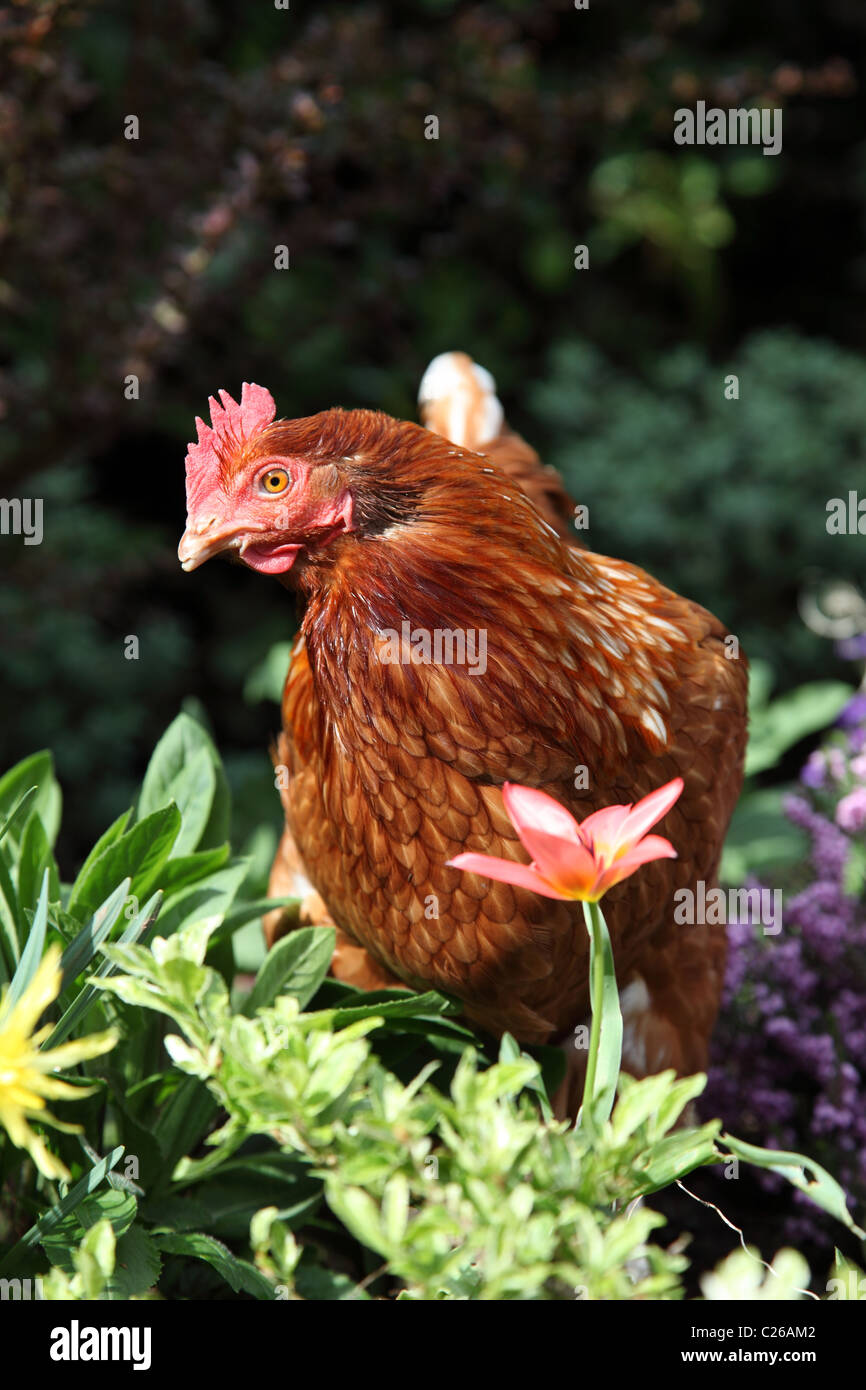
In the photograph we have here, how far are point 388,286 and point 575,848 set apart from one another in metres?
2.44

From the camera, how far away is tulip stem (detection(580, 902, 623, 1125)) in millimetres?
1111

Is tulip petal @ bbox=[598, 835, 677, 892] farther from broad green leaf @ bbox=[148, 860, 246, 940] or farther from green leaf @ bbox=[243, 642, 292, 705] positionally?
green leaf @ bbox=[243, 642, 292, 705]

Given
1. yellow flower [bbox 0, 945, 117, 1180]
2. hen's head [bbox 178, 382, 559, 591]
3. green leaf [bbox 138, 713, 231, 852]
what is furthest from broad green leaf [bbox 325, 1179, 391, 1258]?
green leaf [bbox 138, 713, 231, 852]

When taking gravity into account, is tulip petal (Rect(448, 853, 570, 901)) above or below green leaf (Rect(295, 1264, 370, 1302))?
above

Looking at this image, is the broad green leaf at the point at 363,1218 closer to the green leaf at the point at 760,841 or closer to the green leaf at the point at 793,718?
the green leaf at the point at 760,841

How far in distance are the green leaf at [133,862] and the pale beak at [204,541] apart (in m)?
0.38

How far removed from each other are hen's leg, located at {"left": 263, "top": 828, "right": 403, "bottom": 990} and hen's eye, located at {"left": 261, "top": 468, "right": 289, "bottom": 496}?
0.64m

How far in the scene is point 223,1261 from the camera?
1457 millimetres

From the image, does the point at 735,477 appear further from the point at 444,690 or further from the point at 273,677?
the point at 444,690

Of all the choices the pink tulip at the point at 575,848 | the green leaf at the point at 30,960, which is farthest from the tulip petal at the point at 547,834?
the green leaf at the point at 30,960

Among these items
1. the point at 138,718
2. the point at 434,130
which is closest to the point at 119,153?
the point at 434,130

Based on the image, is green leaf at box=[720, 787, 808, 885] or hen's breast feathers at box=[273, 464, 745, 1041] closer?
hen's breast feathers at box=[273, 464, 745, 1041]

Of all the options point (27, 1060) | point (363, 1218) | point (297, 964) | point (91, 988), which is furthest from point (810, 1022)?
point (27, 1060)
